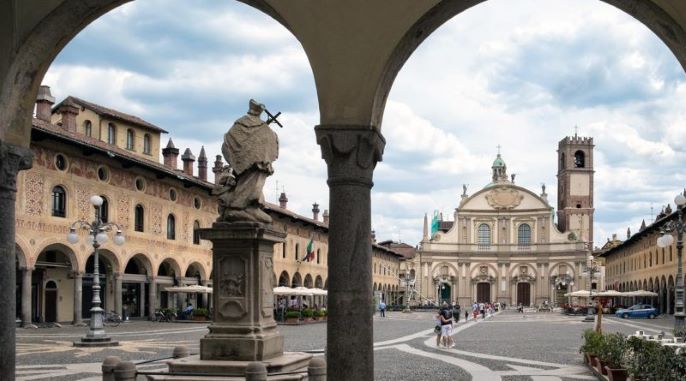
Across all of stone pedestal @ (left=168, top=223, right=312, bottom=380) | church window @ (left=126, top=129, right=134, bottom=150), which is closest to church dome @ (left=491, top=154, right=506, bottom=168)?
church window @ (left=126, top=129, right=134, bottom=150)

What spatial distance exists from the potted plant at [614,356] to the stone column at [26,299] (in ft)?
71.9

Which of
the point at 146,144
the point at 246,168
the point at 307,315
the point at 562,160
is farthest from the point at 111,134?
the point at 562,160

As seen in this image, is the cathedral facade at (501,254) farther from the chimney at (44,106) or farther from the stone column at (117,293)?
the chimney at (44,106)

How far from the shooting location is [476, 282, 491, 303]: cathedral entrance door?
91.9 m

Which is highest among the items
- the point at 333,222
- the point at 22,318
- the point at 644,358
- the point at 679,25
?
the point at 679,25

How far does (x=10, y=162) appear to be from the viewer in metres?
8.62

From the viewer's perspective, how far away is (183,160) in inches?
1844

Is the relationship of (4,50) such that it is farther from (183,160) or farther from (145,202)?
(183,160)

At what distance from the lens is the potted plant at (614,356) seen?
12.5m

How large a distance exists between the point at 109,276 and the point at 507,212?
64258 mm

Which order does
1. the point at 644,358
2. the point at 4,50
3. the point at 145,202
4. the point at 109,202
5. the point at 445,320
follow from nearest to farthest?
the point at 4,50, the point at 644,358, the point at 445,320, the point at 109,202, the point at 145,202

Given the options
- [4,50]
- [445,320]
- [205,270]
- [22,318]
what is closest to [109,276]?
[22,318]

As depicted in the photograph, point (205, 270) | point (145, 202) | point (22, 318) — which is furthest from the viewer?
point (205, 270)

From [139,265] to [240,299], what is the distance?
29.2 m
